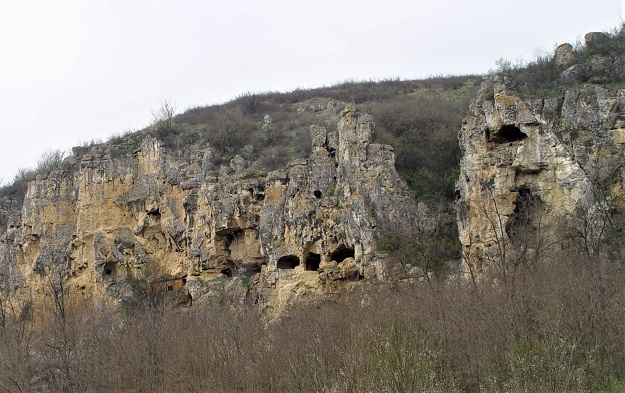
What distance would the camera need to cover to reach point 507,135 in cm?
2684

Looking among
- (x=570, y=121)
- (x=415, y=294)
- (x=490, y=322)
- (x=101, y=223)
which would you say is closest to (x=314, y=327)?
(x=415, y=294)

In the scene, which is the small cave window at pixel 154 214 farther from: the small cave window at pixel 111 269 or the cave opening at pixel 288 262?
the cave opening at pixel 288 262

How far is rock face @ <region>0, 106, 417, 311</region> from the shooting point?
29.4 metres

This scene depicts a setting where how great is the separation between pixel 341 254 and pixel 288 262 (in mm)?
2630

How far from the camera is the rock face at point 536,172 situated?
24.1m

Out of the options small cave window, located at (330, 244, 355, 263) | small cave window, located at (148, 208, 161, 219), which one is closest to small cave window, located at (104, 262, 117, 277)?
small cave window, located at (148, 208, 161, 219)

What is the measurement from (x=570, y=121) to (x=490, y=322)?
32.7ft

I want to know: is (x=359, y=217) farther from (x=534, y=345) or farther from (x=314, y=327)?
(x=534, y=345)

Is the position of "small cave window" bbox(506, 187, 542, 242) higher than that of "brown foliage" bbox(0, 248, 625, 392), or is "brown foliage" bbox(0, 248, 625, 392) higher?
"small cave window" bbox(506, 187, 542, 242)

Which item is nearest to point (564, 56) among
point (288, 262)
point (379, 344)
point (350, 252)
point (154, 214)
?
point (350, 252)

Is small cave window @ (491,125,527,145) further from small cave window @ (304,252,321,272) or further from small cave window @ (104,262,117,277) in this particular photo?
small cave window @ (104,262,117,277)

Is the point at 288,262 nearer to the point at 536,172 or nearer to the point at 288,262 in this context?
the point at 288,262

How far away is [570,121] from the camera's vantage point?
81.9 ft

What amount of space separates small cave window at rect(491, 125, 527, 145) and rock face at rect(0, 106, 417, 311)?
491cm
